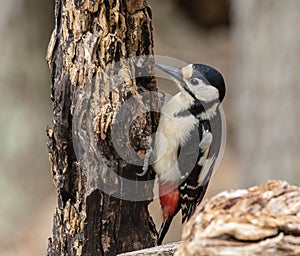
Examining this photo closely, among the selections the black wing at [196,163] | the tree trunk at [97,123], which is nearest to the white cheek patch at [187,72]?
the black wing at [196,163]

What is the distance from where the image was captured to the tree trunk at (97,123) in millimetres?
2066

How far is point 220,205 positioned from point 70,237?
834mm

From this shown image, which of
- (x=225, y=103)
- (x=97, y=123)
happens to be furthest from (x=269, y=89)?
(x=225, y=103)

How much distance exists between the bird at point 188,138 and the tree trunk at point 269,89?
1.40 m

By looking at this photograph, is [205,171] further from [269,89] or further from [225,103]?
[225,103]

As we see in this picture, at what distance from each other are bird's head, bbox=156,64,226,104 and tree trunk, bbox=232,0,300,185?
142cm

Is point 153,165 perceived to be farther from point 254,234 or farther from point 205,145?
point 254,234

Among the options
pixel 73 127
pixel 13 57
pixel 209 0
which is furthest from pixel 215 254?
pixel 209 0

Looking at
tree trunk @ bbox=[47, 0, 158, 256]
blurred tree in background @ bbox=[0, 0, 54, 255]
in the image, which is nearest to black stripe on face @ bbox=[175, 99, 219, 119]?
tree trunk @ bbox=[47, 0, 158, 256]

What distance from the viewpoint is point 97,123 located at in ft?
6.73

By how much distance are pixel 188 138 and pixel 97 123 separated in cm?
41

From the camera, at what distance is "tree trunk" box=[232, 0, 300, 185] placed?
378cm

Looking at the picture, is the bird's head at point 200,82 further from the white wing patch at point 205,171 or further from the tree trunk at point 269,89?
the tree trunk at point 269,89

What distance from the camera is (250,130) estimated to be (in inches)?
161
